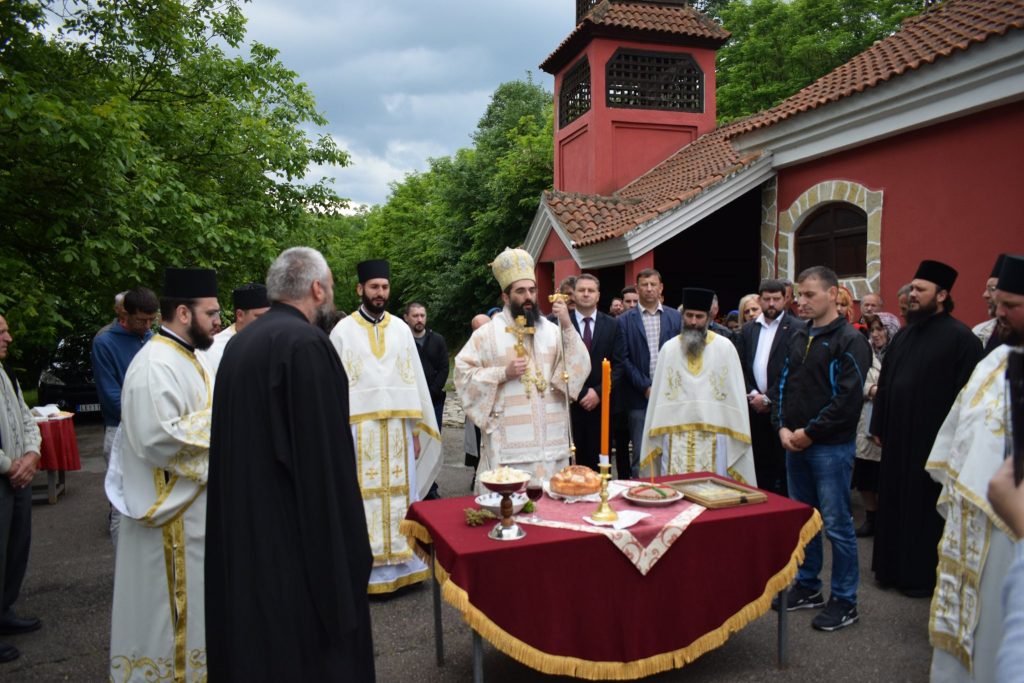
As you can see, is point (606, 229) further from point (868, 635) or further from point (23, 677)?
point (23, 677)

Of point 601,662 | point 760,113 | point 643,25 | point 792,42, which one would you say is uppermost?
point 792,42

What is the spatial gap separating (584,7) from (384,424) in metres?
14.3

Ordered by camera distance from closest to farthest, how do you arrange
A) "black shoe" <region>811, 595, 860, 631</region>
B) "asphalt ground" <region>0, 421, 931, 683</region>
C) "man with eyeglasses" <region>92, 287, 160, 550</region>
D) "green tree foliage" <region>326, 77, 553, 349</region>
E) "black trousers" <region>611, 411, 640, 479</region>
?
1. "asphalt ground" <region>0, 421, 931, 683</region>
2. "black shoe" <region>811, 595, 860, 631</region>
3. "man with eyeglasses" <region>92, 287, 160, 550</region>
4. "black trousers" <region>611, 411, 640, 479</region>
5. "green tree foliage" <region>326, 77, 553, 349</region>

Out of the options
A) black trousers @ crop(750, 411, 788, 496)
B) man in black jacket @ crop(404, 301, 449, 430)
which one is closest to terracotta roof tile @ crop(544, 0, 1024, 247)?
man in black jacket @ crop(404, 301, 449, 430)

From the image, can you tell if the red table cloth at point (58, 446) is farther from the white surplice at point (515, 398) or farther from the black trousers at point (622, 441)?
the black trousers at point (622, 441)

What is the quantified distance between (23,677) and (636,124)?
13.6 meters

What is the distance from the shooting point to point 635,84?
48.4 ft

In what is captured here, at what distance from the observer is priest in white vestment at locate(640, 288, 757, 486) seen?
5.16 meters

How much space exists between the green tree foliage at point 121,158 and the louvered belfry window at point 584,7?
7.23 meters

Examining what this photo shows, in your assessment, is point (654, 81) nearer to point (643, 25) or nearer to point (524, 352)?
point (643, 25)

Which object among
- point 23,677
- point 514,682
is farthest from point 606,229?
point 23,677

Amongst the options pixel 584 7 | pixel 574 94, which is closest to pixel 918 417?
pixel 574 94

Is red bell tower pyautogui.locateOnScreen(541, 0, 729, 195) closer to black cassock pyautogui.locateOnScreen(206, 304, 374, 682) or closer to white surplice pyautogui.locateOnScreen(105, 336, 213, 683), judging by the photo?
white surplice pyautogui.locateOnScreen(105, 336, 213, 683)

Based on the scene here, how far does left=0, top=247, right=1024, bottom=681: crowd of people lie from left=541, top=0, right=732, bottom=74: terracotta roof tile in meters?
9.32
